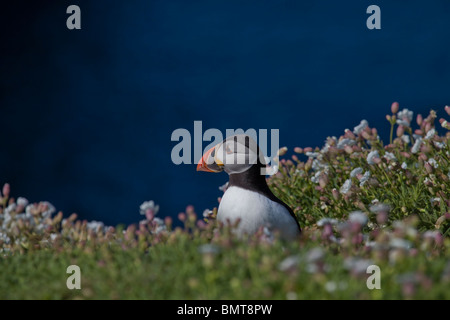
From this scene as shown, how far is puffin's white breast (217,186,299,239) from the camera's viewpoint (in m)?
3.98

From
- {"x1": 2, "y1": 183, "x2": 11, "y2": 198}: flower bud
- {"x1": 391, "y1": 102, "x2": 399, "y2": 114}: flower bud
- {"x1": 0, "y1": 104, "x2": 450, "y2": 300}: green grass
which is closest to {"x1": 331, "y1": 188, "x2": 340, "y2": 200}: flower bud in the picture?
→ {"x1": 0, "y1": 104, "x2": 450, "y2": 300}: green grass

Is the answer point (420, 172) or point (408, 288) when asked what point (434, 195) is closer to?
point (420, 172)

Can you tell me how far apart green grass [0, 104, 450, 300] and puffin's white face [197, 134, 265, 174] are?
18.8 inches

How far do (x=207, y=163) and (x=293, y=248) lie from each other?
129 cm

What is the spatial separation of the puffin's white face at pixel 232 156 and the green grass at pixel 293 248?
0.48 m

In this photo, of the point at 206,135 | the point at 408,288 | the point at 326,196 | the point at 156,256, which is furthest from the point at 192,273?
the point at 326,196

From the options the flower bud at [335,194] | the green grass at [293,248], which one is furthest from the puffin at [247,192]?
the flower bud at [335,194]

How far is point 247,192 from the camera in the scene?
13.5ft

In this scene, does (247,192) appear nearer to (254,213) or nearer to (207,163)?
(254,213)

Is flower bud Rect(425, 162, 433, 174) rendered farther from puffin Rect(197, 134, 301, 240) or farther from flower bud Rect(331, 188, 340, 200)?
puffin Rect(197, 134, 301, 240)

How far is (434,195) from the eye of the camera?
16.2ft
